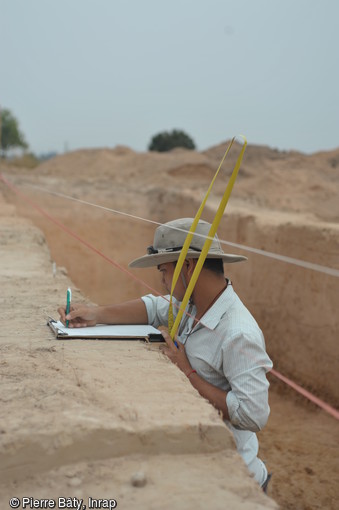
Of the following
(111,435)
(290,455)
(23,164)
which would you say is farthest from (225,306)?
(23,164)

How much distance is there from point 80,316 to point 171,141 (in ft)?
99.9

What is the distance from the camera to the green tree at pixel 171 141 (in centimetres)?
3241

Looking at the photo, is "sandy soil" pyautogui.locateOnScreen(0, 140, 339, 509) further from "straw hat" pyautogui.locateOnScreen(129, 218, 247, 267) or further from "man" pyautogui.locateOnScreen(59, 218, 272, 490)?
"straw hat" pyautogui.locateOnScreen(129, 218, 247, 267)

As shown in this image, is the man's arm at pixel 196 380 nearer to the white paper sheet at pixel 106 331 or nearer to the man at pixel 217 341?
the man at pixel 217 341

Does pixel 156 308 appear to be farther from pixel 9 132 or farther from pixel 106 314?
pixel 9 132

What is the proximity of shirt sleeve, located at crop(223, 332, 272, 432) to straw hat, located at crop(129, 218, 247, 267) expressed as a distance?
42 cm

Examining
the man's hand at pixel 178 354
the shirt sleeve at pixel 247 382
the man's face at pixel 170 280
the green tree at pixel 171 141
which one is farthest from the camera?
the green tree at pixel 171 141

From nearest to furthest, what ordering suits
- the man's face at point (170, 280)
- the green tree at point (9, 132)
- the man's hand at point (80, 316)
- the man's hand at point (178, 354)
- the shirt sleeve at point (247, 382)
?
the shirt sleeve at point (247, 382), the man's hand at point (178, 354), the man's face at point (170, 280), the man's hand at point (80, 316), the green tree at point (9, 132)

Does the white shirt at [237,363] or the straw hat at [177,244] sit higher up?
the straw hat at [177,244]

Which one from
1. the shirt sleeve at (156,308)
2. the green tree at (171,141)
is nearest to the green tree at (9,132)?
the green tree at (171,141)

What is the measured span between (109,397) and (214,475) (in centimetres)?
47

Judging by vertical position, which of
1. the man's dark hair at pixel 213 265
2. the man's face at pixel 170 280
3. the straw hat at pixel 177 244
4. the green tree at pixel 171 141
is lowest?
the man's face at pixel 170 280

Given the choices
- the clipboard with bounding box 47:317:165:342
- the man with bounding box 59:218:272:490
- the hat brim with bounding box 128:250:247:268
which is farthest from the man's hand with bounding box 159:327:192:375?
the hat brim with bounding box 128:250:247:268

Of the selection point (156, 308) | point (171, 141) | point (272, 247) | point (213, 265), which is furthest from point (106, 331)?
point (171, 141)
